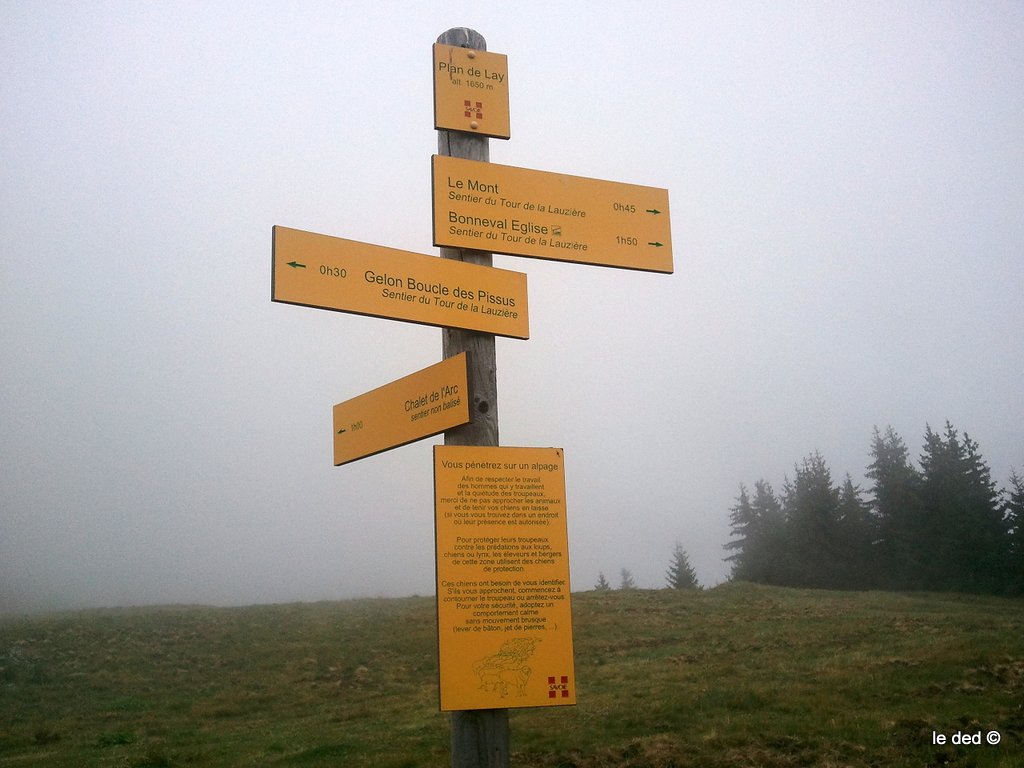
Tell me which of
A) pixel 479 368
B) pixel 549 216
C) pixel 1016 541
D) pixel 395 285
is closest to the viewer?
pixel 395 285

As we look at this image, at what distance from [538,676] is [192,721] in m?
14.9

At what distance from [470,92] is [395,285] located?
1.67m

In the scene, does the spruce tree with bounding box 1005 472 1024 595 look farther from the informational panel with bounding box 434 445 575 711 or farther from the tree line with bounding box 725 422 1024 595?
the informational panel with bounding box 434 445 575 711

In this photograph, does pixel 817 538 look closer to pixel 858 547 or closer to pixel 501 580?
pixel 858 547

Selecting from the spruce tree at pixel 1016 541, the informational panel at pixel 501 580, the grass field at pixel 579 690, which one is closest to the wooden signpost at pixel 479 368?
the informational panel at pixel 501 580

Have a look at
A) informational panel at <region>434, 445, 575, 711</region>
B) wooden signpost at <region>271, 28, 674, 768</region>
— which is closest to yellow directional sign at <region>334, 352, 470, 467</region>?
wooden signpost at <region>271, 28, 674, 768</region>

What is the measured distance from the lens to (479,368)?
5.16 meters

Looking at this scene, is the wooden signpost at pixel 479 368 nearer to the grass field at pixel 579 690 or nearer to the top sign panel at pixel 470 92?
the top sign panel at pixel 470 92

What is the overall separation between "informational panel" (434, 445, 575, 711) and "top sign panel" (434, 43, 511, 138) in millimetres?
2359

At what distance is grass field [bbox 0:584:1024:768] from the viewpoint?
36.5ft

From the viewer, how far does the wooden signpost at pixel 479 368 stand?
4535mm


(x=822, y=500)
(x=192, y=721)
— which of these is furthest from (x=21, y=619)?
(x=822, y=500)

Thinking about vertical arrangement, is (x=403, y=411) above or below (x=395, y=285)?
below

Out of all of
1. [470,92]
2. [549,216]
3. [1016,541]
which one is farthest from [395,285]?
[1016,541]
